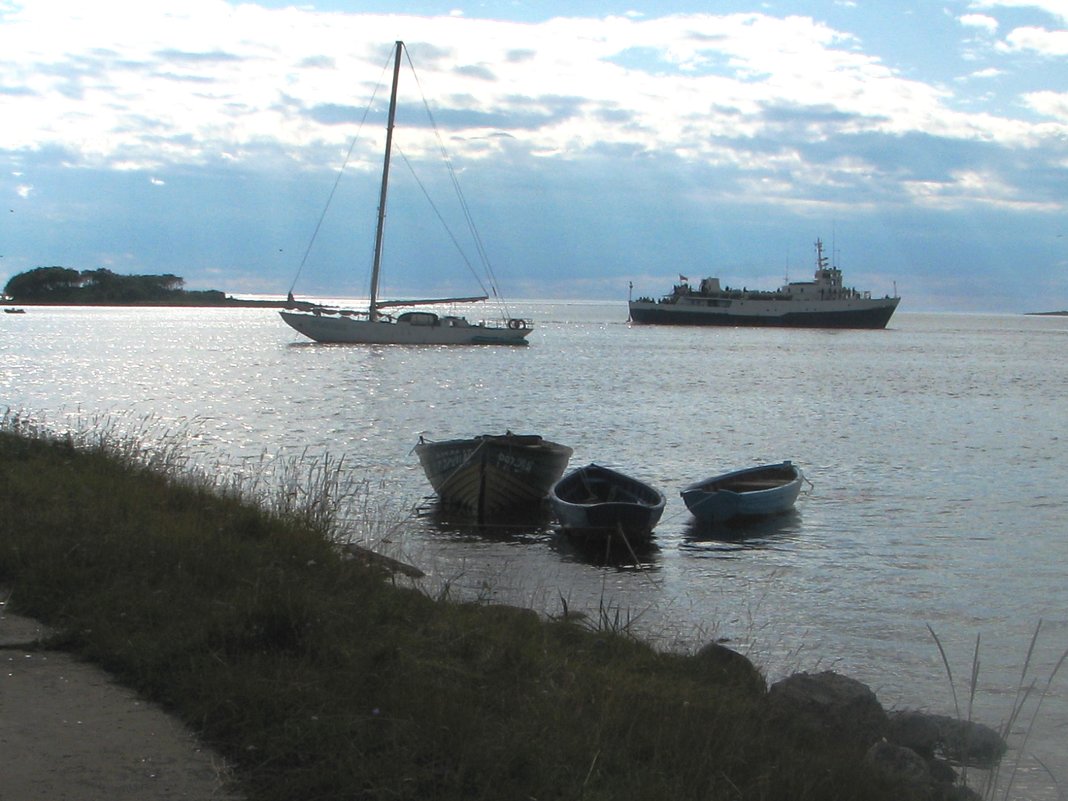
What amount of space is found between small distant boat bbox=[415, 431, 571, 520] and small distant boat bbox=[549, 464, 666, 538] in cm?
52

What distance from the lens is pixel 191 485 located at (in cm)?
1290

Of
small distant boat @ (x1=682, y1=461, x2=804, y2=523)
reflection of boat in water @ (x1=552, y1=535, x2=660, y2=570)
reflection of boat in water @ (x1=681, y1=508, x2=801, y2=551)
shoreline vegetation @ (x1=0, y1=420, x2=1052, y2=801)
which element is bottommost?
reflection of boat in water @ (x1=681, y1=508, x2=801, y2=551)

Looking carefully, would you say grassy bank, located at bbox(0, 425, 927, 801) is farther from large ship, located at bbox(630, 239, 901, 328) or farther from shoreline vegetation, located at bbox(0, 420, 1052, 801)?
large ship, located at bbox(630, 239, 901, 328)

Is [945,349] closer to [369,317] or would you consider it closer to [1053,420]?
[369,317]

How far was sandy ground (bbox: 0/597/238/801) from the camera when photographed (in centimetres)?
470

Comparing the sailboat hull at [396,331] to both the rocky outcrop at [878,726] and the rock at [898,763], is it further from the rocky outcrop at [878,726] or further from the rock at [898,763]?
the rock at [898,763]

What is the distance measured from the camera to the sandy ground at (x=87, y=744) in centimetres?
470

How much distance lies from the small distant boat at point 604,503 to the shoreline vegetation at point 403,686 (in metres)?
7.09

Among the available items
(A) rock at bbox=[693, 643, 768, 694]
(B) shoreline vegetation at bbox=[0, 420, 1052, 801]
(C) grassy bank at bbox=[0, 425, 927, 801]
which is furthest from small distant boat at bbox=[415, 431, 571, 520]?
(A) rock at bbox=[693, 643, 768, 694]

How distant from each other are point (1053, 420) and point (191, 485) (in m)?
35.0

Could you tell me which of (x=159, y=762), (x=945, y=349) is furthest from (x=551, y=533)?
(x=945, y=349)

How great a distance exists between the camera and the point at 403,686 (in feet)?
19.4

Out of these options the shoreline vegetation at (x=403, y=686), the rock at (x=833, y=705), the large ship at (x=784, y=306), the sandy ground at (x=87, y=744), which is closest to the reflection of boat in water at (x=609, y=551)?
the shoreline vegetation at (x=403, y=686)

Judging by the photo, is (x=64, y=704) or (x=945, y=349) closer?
(x=64, y=704)
